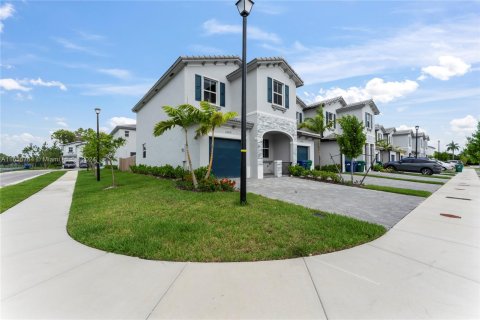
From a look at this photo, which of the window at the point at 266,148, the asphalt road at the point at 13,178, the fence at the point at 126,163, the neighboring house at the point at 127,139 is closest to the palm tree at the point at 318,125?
the window at the point at 266,148

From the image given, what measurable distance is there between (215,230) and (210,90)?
12431 millimetres

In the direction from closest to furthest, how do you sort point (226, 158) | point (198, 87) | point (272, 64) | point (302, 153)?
1. point (226, 158)
2. point (198, 87)
3. point (272, 64)
4. point (302, 153)

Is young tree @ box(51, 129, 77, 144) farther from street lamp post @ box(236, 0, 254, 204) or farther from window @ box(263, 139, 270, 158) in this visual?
street lamp post @ box(236, 0, 254, 204)

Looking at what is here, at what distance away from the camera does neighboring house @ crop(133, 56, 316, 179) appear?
43.8ft

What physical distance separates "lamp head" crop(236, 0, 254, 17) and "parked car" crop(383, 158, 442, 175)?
25467 millimetres

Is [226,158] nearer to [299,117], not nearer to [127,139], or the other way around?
[299,117]

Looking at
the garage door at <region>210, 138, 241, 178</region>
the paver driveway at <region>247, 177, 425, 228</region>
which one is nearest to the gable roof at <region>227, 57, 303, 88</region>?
the garage door at <region>210, 138, 241, 178</region>

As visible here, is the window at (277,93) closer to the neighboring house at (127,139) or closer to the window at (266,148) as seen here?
the window at (266,148)

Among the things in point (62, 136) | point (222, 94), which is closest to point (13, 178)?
point (222, 94)

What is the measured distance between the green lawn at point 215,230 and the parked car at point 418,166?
23.6 metres

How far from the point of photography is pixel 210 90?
589 inches

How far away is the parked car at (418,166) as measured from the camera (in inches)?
841

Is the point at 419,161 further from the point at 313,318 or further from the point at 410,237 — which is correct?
the point at 313,318

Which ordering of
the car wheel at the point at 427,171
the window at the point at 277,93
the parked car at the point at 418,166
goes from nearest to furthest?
the window at the point at 277,93 < the parked car at the point at 418,166 < the car wheel at the point at 427,171
